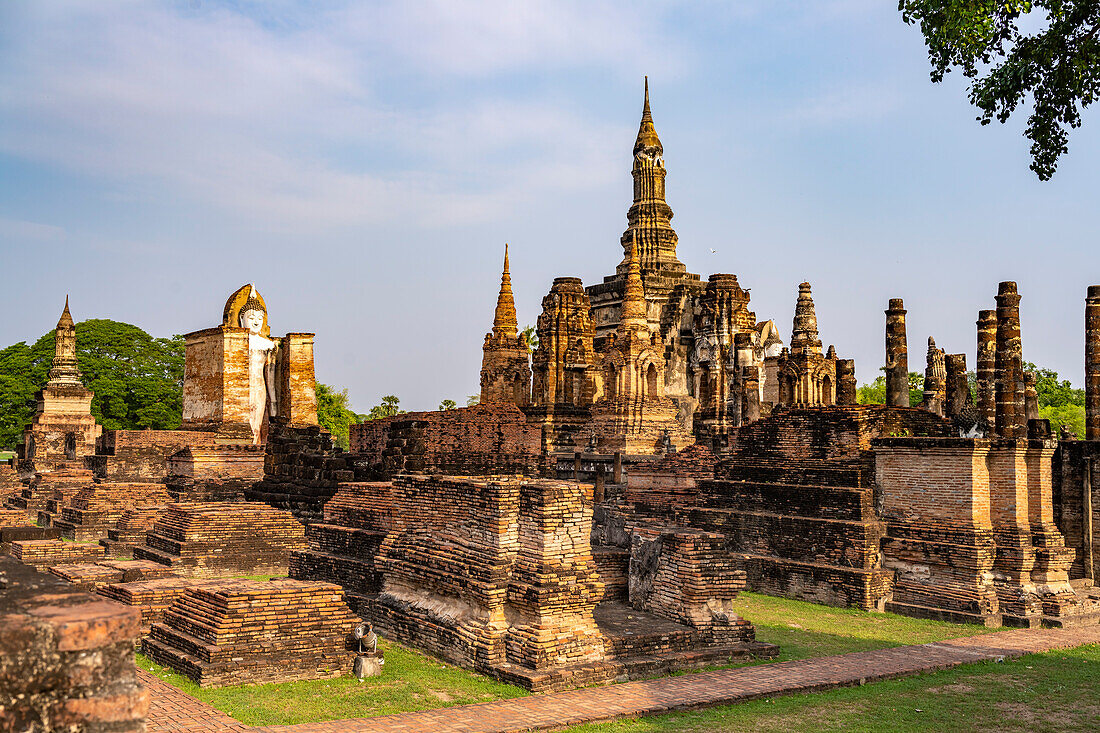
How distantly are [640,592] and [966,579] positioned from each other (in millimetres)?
4643

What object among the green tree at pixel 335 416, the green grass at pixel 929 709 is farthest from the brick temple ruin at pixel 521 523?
the green tree at pixel 335 416

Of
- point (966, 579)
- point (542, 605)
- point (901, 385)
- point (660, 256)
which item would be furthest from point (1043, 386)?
point (542, 605)

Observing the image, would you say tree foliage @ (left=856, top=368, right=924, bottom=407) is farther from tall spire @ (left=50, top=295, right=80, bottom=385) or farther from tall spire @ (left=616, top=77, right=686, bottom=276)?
tall spire @ (left=50, top=295, right=80, bottom=385)

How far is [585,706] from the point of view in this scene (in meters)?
7.94

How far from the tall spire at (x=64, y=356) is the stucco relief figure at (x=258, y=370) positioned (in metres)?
7.76

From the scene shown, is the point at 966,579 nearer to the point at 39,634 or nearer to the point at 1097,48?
the point at 1097,48

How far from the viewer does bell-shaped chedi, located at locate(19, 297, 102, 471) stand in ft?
81.5

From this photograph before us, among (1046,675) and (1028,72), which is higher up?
(1028,72)

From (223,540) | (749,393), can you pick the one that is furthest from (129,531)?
(749,393)

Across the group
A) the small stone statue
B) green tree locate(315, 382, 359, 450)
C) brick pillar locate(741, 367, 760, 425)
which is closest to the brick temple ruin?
the small stone statue

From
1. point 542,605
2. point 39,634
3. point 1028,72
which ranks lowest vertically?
point 542,605

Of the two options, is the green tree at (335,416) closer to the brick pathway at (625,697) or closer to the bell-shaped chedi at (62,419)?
the bell-shaped chedi at (62,419)

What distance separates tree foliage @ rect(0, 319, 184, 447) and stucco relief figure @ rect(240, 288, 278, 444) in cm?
2062

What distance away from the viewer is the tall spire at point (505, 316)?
40938 mm
